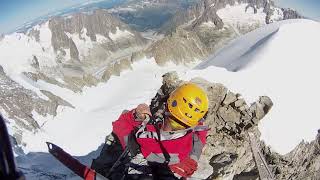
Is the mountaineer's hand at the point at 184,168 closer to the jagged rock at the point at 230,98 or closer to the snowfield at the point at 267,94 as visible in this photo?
the jagged rock at the point at 230,98

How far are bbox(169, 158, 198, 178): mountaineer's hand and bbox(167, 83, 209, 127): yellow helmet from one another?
679mm

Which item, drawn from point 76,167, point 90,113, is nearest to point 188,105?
point 76,167

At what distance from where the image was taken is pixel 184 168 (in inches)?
321

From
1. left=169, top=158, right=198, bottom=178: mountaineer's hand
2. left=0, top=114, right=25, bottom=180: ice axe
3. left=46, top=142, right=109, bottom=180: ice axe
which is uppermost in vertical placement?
left=0, top=114, right=25, bottom=180: ice axe

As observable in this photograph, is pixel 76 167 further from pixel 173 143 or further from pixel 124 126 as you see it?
pixel 124 126

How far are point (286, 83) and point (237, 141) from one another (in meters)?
14.5

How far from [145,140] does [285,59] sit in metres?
39.2

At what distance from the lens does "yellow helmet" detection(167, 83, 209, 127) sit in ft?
26.1

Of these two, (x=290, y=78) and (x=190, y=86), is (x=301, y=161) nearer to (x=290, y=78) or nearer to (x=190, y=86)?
(x=290, y=78)

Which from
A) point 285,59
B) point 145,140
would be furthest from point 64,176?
point 145,140

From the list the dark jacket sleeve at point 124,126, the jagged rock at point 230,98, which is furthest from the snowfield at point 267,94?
the dark jacket sleeve at point 124,126

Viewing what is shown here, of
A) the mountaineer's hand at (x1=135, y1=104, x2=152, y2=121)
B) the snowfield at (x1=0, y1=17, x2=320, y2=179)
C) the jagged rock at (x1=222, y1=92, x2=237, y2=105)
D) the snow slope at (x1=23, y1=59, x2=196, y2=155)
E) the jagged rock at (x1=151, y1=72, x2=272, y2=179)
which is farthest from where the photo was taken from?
the snow slope at (x1=23, y1=59, x2=196, y2=155)

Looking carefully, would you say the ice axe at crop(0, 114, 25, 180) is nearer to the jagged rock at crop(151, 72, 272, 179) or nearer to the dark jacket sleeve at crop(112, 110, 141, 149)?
the dark jacket sleeve at crop(112, 110, 141, 149)

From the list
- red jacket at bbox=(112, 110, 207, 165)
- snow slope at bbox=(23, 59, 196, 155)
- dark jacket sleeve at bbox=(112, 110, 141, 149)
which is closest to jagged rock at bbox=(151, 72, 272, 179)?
dark jacket sleeve at bbox=(112, 110, 141, 149)
